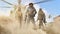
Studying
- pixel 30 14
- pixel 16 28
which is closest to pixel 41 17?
pixel 30 14

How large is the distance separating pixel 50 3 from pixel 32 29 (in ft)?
3.52

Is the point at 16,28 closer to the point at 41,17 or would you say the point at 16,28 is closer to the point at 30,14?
the point at 30,14

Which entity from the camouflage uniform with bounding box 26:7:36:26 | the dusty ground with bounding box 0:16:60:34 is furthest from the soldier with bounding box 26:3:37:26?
the dusty ground with bounding box 0:16:60:34

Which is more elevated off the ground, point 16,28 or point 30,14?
point 30,14

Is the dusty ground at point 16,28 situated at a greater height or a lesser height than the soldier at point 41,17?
lesser

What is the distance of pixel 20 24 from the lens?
7.60 m

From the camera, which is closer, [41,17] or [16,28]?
[16,28]

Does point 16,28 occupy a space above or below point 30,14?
below

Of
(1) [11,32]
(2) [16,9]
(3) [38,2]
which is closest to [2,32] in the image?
(1) [11,32]

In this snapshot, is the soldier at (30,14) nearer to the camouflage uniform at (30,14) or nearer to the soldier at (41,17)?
the camouflage uniform at (30,14)

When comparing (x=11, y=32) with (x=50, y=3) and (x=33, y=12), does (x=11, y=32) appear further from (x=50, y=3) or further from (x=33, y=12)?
(x=50, y=3)

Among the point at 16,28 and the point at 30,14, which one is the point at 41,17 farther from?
the point at 16,28

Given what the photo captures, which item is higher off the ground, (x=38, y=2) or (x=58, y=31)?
(x=38, y=2)

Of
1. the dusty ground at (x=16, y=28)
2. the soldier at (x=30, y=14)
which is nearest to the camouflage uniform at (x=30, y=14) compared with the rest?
the soldier at (x=30, y=14)
